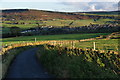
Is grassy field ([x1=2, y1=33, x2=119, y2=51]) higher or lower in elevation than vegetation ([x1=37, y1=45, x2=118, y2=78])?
higher

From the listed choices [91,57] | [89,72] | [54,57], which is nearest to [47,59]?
[54,57]

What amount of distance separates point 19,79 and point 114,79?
18.2ft

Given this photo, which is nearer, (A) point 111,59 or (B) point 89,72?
(B) point 89,72

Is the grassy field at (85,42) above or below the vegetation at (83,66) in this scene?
above

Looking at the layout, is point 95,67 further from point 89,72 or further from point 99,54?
point 99,54

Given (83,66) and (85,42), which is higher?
(85,42)

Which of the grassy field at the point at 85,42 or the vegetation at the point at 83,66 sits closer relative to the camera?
the vegetation at the point at 83,66

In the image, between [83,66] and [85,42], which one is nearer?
[83,66]

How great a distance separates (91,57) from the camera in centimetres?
1936

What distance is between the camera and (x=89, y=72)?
47.8 ft

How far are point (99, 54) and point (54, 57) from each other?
12.6 ft

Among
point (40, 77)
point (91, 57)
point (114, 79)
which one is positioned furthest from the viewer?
point (91, 57)

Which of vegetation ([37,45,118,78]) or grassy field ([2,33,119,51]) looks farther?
grassy field ([2,33,119,51])

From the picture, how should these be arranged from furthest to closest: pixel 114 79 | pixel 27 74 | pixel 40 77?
1. pixel 27 74
2. pixel 40 77
3. pixel 114 79
